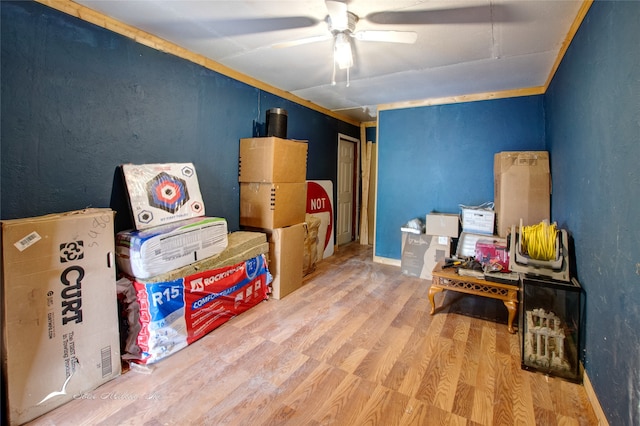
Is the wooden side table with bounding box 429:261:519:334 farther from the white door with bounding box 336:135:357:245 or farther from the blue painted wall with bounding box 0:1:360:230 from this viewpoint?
the white door with bounding box 336:135:357:245

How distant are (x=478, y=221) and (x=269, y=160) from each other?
2.39 metres

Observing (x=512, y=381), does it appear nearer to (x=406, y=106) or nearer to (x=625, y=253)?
(x=625, y=253)

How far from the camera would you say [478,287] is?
2.51 metres

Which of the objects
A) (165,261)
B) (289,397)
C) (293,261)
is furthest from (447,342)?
(165,261)

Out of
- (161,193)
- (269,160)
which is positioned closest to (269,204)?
(269,160)

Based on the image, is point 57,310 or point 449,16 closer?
point 57,310

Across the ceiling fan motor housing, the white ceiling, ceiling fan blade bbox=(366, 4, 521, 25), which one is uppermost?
the white ceiling

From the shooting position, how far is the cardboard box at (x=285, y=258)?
2.93 meters

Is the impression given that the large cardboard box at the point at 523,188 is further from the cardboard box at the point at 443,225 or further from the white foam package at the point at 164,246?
the white foam package at the point at 164,246

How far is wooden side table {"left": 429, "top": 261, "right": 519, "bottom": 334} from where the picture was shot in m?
2.36

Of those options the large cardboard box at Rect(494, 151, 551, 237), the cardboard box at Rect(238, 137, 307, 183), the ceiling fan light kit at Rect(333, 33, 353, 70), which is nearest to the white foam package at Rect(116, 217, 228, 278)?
the cardboard box at Rect(238, 137, 307, 183)

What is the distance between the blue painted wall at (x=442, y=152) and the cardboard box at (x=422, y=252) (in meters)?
0.48

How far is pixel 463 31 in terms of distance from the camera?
2090 mm

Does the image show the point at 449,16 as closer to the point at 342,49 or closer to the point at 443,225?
the point at 342,49
